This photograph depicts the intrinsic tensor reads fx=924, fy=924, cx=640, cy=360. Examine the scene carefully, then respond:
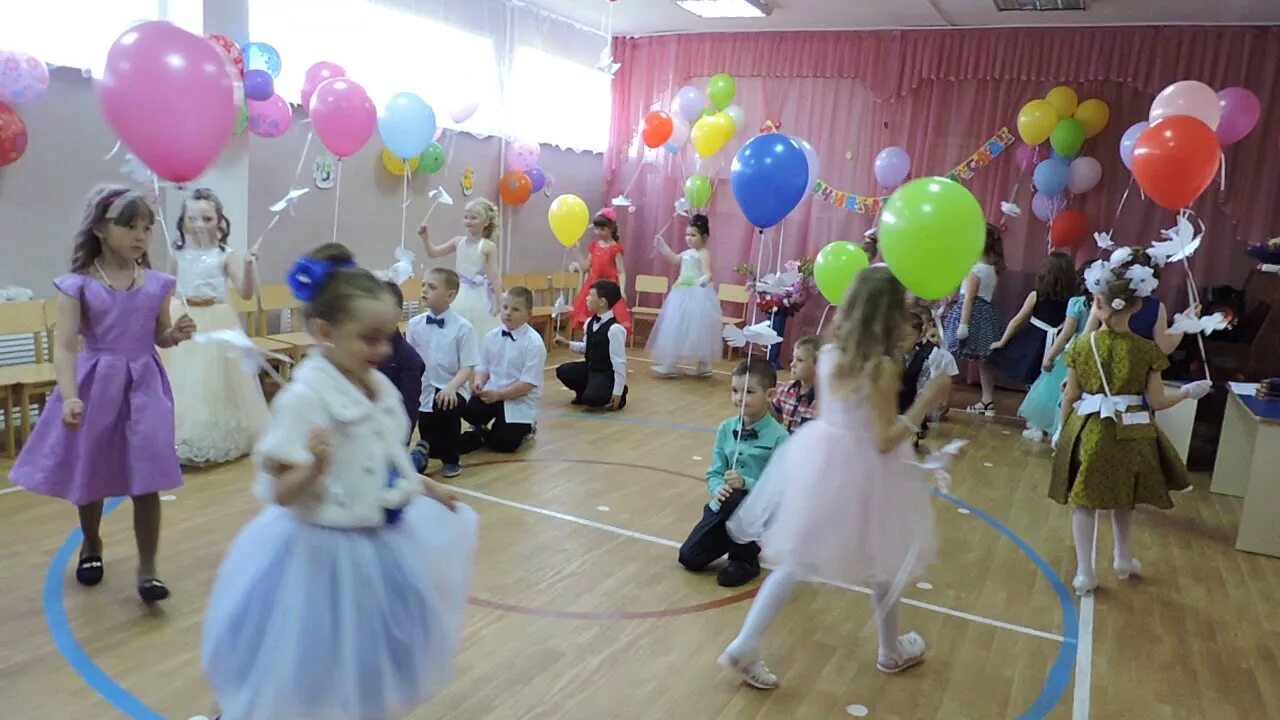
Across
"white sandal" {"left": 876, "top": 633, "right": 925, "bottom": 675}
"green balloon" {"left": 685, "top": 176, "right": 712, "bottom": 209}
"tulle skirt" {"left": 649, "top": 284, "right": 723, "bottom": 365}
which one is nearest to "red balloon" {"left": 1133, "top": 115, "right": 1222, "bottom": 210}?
"white sandal" {"left": 876, "top": 633, "right": 925, "bottom": 675}

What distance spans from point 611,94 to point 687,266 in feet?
9.23

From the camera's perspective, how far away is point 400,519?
6.75ft

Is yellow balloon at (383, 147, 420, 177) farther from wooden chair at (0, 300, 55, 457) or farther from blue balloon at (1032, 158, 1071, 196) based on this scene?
blue balloon at (1032, 158, 1071, 196)

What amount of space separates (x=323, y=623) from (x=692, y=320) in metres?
6.38

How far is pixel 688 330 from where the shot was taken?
813 centimetres

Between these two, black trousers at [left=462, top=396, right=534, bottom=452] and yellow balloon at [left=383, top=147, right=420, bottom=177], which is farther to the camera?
yellow balloon at [left=383, top=147, right=420, bottom=177]

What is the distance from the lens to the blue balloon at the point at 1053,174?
304 inches

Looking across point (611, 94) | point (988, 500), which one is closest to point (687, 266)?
point (611, 94)

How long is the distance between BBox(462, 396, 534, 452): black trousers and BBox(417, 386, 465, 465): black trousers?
0.37 m

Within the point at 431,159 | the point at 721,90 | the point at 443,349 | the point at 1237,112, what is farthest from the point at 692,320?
the point at 1237,112

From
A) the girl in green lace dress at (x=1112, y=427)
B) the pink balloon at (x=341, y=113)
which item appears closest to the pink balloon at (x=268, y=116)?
the pink balloon at (x=341, y=113)

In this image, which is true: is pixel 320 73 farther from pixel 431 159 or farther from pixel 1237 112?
pixel 1237 112

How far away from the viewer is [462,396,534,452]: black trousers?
17.3ft

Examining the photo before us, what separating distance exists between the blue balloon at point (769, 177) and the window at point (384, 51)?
11.6 feet
